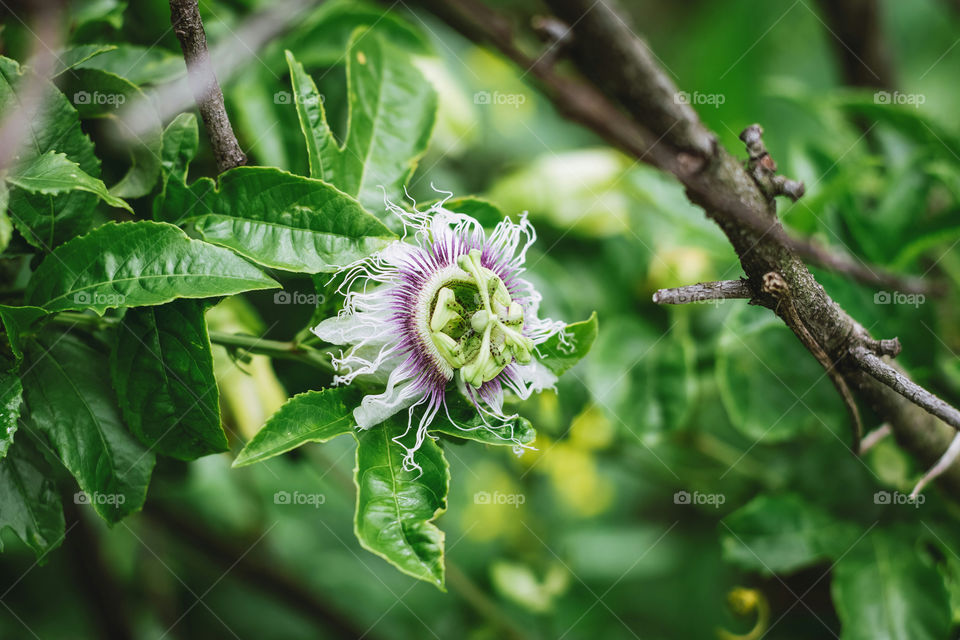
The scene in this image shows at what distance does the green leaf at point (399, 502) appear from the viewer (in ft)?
2.58

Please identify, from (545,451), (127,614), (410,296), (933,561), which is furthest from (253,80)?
(933,561)

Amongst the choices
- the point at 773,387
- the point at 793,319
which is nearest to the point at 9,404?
the point at 793,319

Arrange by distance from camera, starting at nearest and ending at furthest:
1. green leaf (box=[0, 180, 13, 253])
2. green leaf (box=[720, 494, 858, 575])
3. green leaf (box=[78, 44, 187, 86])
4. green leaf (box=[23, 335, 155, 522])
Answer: green leaf (box=[0, 180, 13, 253]) → green leaf (box=[23, 335, 155, 522]) → green leaf (box=[78, 44, 187, 86]) → green leaf (box=[720, 494, 858, 575])

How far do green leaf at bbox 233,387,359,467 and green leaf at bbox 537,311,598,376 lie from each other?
0.26 m

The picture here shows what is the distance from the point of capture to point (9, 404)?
2.79ft

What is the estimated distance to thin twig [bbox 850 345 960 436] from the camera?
2.85 ft

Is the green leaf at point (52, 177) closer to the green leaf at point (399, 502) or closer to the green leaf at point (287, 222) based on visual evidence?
the green leaf at point (287, 222)

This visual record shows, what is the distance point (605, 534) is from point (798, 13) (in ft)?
7.09

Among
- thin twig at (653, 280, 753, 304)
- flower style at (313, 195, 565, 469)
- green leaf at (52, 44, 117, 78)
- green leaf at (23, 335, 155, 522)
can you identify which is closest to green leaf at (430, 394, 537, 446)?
flower style at (313, 195, 565, 469)

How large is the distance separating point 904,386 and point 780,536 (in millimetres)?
641

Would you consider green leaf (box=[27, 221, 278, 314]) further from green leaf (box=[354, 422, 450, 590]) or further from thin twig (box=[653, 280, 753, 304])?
thin twig (box=[653, 280, 753, 304])

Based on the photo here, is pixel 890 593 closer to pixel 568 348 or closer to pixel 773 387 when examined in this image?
pixel 773 387

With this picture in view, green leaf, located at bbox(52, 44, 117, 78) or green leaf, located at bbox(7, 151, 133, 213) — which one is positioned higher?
green leaf, located at bbox(52, 44, 117, 78)

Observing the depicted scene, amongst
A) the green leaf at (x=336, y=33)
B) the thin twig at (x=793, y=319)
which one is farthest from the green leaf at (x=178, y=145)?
the thin twig at (x=793, y=319)
